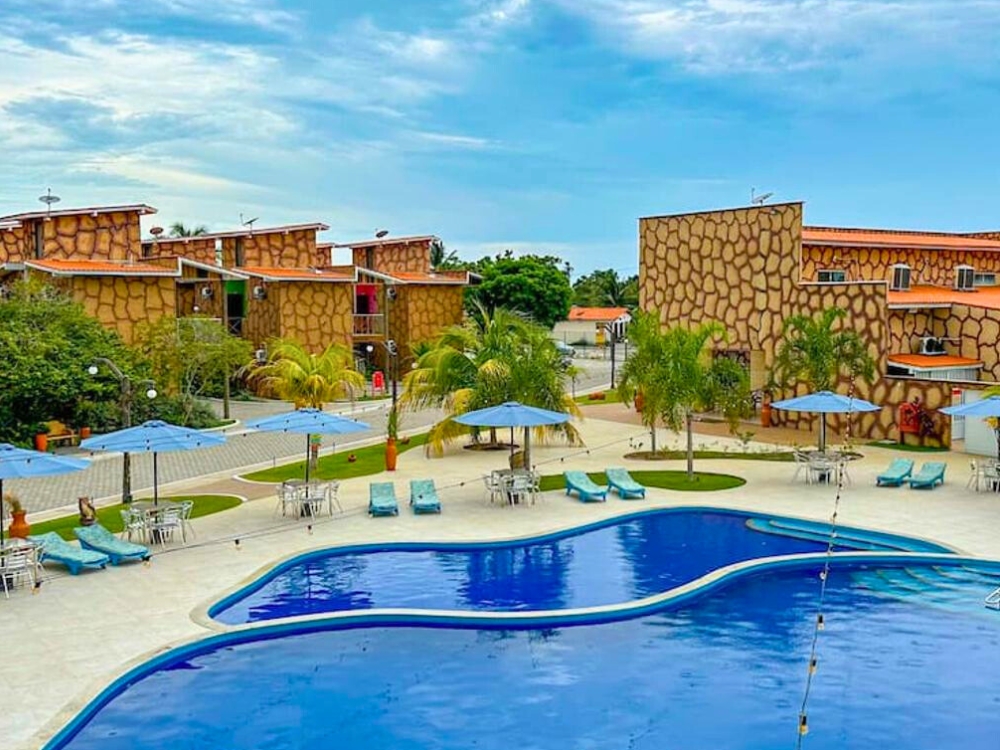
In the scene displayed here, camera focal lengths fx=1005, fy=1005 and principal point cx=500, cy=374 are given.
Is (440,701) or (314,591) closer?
(440,701)

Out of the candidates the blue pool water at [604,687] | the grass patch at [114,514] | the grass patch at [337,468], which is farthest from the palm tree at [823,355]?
the grass patch at [114,514]

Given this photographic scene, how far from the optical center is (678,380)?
23.9 m

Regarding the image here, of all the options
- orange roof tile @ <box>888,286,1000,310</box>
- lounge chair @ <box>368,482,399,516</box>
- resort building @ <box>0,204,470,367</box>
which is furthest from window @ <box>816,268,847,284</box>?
resort building @ <box>0,204,470,367</box>

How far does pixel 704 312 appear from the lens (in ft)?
118

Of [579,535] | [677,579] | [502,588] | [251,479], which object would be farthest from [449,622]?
[251,479]

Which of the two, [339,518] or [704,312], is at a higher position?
[704,312]

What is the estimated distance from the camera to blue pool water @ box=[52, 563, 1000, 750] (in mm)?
10805

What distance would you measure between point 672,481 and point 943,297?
50.2ft

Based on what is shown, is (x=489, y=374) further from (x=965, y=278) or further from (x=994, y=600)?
(x=965, y=278)

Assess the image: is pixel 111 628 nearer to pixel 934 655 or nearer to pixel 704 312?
pixel 934 655

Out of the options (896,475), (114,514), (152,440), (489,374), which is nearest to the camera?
(152,440)

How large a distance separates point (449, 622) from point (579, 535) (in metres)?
5.39

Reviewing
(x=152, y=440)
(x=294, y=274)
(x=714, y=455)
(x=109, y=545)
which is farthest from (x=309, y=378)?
(x=294, y=274)

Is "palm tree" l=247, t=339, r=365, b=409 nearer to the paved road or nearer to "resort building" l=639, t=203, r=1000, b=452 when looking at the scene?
the paved road
